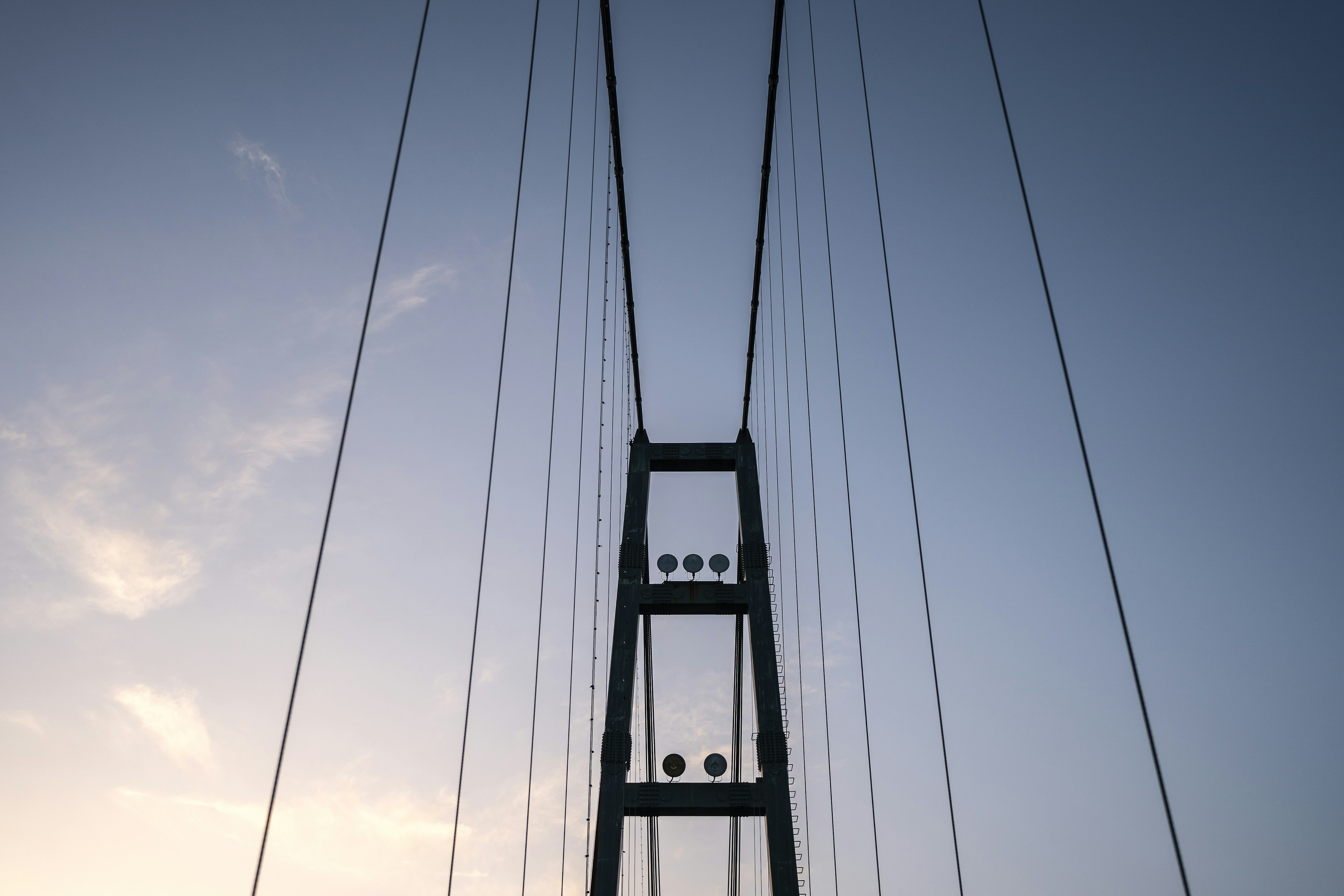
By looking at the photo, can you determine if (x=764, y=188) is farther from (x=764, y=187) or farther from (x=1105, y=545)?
(x=1105, y=545)

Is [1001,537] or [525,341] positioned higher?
[525,341]

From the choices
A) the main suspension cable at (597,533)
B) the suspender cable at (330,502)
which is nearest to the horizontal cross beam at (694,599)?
the main suspension cable at (597,533)

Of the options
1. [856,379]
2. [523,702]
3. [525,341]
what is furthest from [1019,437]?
[523,702]

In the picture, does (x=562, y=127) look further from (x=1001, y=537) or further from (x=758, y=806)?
(x=758, y=806)

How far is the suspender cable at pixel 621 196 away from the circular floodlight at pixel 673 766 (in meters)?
9.12

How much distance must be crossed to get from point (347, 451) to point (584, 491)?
6.90 m

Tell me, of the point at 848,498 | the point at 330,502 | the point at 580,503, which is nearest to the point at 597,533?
the point at 580,503

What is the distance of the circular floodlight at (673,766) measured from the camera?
55.8 feet

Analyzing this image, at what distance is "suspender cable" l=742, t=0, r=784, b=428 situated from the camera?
1532cm

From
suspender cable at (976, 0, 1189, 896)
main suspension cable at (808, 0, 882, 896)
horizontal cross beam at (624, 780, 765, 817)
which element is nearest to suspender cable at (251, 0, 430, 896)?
suspender cable at (976, 0, 1189, 896)

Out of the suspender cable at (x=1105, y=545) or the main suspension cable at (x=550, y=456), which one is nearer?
the suspender cable at (x=1105, y=545)

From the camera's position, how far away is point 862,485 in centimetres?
1945

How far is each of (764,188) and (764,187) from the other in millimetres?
63

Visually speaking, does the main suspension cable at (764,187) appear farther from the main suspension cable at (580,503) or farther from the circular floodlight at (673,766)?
the circular floodlight at (673,766)
